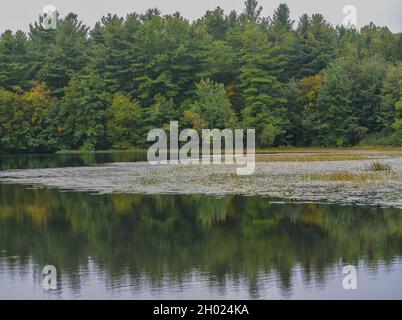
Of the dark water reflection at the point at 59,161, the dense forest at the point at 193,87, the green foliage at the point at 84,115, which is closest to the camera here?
the dark water reflection at the point at 59,161

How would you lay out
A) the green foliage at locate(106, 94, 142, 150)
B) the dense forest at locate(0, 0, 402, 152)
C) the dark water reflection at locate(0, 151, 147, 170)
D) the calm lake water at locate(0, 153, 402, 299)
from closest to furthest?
the calm lake water at locate(0, 153, 402, 299) → the dark water reflection at locate(0, 151, 147, 170) → the dense forest at locate(0, 0, 402, 152) → the green foliage at locate(106, 94, 142, 150)

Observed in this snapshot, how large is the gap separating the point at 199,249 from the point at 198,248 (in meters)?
0.12

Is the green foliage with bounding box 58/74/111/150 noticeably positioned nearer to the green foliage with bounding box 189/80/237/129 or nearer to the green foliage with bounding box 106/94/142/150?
the green foliage with bounding box 106/94/142/150

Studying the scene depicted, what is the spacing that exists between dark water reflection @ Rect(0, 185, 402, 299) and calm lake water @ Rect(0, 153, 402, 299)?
20 millimetres

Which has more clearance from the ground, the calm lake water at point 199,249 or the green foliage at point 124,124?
the green foliage at point 124,124

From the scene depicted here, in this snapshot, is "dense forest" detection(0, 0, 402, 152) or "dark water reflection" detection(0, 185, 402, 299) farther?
"dense forest" detection(0, 0, 402, 152)

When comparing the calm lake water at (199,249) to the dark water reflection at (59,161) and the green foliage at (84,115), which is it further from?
the green foliage at (84,115)

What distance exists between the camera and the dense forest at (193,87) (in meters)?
64.8

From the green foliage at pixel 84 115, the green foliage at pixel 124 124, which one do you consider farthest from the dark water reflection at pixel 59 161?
the green foliage at pixel 84 115

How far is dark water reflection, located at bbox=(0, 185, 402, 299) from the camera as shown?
11.0m

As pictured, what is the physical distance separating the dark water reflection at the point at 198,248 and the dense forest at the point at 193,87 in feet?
144

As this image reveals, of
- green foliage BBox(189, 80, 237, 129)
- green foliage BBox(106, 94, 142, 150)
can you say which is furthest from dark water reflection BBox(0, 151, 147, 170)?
green foliage BBox(189, 80, 237, 129)

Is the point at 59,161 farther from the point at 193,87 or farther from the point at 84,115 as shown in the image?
the point at 193,87
